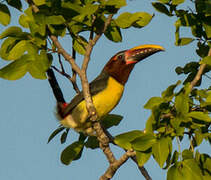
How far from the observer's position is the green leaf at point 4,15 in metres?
4.72

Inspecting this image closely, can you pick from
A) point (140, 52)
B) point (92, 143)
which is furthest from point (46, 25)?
point (140, 52)

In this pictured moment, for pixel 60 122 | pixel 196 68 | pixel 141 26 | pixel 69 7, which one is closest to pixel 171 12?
pixel 141 26

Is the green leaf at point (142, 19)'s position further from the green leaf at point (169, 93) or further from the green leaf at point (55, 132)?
the green leaf at point (55, 132)

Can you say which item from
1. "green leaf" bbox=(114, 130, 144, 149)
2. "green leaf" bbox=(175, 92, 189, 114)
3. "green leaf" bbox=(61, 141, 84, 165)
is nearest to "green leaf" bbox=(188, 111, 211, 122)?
"green leaf" bbox=(175, 92, 189, 114)

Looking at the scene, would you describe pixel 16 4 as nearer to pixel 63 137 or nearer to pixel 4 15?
pixel 4 15

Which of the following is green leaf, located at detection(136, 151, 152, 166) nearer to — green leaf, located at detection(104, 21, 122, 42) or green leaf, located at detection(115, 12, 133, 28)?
green leaf, located at detection(115, 12, 133, 28)

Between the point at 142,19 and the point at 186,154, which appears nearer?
the point at 186,154

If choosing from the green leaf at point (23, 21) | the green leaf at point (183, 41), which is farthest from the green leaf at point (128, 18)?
the green leaf at point (23, 21)

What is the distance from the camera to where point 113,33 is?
509 centimetres

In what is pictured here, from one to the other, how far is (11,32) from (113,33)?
1292 millimetres

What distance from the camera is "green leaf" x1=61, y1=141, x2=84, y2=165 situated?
5531mm

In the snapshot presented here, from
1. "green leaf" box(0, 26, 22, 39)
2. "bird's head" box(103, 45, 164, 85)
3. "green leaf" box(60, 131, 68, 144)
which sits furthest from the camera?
"bird's head" box(103, 45, 164, 85)

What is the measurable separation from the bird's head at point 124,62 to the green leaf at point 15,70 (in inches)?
109

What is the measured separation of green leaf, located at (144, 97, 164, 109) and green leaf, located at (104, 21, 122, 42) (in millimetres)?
1459
